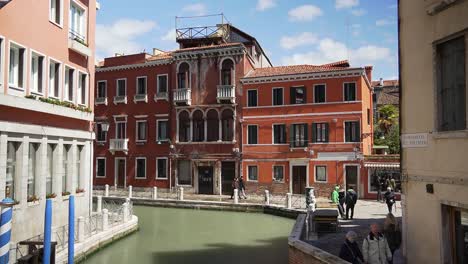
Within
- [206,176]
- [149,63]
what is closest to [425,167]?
[206,176]

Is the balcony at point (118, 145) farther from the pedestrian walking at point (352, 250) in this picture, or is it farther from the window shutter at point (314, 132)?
the pedestrian walking at point (352, 250)

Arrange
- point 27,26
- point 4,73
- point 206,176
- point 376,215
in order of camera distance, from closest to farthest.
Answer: point 4,73 → point 27,26 → point 376,215 → point 206,176

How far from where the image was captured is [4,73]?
36.6ft

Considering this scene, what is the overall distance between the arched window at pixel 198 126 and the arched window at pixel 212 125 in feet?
1.30

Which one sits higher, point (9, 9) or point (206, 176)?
point (9, 9)

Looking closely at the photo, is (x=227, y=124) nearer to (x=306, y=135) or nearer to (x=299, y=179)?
(x=306, y=135)

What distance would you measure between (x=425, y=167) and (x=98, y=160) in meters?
27.1

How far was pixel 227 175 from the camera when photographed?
28516 mm

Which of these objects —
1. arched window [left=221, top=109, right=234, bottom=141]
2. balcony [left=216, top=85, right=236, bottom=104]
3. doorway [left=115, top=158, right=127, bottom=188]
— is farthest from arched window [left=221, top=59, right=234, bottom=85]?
doorway [left=115, top=158, right=127, bottom=188]

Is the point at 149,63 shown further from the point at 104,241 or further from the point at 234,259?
the point at 234,259

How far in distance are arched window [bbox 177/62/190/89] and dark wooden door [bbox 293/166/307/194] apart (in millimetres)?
9080

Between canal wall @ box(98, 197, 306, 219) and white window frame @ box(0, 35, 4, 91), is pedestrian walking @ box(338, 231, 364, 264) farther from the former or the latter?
canal wall @ box(98, 197, 306, 219)

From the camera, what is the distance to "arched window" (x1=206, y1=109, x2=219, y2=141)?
2866 centimetres

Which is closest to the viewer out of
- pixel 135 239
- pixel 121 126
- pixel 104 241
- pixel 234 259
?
pixel 234 259
